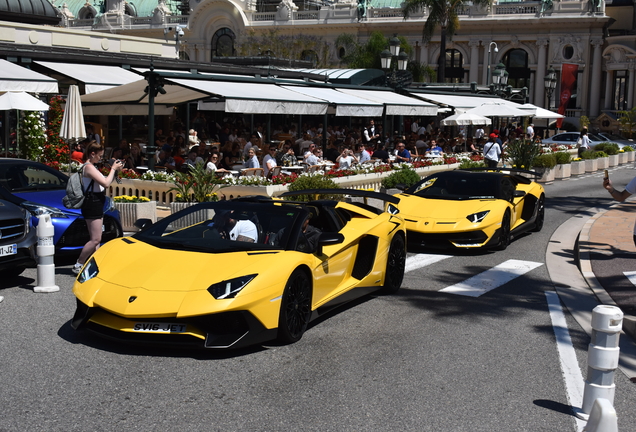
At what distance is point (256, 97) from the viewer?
19.5 metres

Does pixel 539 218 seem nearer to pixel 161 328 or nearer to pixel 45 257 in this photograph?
pixel 45 257

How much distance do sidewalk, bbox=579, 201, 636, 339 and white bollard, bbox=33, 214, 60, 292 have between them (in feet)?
21.3

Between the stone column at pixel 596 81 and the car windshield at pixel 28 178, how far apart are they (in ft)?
217

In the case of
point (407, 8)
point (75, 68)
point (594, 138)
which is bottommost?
point (594, 138)

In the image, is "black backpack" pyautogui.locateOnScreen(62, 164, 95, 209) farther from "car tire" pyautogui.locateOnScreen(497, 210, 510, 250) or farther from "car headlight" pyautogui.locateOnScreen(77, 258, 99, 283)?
"car tire" pyautogui.locateOnScreen(497, 210, 510, 250)

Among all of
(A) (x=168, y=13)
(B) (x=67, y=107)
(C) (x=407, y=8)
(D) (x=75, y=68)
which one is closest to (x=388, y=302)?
(B) (x=67, y=107)

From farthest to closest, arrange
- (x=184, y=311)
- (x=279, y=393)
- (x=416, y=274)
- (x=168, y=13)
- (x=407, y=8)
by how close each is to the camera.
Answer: (x=168, y=13)
(x=407, y=8)
(x=416, y=274)
(x=184, y=311)
(x=279, y=393)

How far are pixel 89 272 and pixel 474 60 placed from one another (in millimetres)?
71786

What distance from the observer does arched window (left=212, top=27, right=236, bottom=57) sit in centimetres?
8169

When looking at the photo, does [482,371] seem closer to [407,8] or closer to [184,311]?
[184,311]

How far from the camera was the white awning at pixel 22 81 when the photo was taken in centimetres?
2042

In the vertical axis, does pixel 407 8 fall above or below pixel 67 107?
above

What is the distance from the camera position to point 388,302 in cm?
930

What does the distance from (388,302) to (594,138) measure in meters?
41.9
